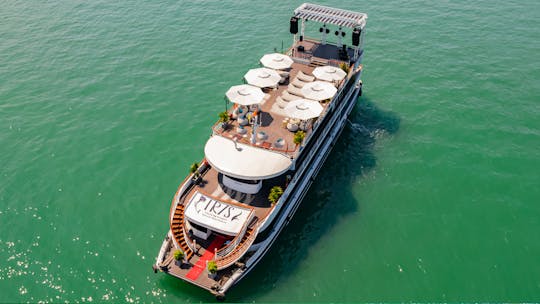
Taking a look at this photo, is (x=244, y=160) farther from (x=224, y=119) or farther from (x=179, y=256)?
(x=179, y=256)

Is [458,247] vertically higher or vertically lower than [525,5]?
lower

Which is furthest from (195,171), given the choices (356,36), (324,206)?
(356,36)

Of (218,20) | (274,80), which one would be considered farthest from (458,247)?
(218,20)

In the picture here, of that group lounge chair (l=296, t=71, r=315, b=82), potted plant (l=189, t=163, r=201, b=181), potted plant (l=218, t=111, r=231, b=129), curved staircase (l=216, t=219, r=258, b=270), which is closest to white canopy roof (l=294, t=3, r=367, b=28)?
lounge chair (l=296, t=71, r=315, b=82)

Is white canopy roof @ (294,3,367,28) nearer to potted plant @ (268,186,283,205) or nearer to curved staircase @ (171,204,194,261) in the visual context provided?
potted plant @ (268,186,283,205)

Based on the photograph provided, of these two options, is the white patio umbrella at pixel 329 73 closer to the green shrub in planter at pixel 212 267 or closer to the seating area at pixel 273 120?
the seating area at pixel 273 120

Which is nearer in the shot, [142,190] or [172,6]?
[142,190]

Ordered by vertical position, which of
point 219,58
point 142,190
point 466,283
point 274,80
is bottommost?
point 466,283

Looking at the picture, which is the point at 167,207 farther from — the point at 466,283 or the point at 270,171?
the point at 466,283

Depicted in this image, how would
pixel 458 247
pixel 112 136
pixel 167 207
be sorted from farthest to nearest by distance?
pixel 112 136 < pixel 167 207 < pixel 458 247
